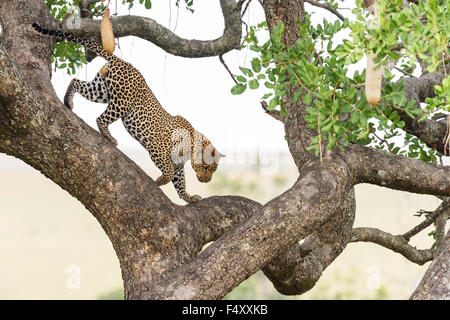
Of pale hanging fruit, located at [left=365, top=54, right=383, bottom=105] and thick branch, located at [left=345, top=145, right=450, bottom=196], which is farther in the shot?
thick branch, located at [left=345, top=145, right=450, bottom=196]

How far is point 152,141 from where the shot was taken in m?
4.73

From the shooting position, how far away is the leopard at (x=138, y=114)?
457 centimetres

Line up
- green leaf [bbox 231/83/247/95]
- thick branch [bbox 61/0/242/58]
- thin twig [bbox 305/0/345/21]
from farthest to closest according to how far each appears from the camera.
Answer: thin twig [bbox 305/0/345/21] < thick branch [bbox 61/0/242/58] < green leaf [bbox 231/83/247/95]

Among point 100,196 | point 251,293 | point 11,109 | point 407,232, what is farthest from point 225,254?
point 251,293

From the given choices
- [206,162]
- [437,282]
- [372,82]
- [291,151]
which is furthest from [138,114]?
[437,282]

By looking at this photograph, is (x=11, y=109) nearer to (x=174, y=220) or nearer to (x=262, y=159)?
(x=174, y=220)

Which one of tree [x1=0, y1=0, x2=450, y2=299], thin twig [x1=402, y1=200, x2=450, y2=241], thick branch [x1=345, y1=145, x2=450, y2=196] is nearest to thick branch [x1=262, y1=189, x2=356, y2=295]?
tree [x1=0, y1=0, x2=450, y2=299]

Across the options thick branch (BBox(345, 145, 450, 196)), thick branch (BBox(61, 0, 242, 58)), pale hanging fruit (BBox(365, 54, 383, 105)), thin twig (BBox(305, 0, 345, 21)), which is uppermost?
thin twig (BBox(305, 0, 345, 21))

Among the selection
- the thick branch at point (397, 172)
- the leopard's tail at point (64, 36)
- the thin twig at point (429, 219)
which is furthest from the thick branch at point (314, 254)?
the leopard's tail at point (64, 36)

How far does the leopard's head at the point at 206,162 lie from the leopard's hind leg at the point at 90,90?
0.87 metres

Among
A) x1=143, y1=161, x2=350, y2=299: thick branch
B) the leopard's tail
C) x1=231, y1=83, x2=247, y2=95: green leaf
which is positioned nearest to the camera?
x1=231, y1=83, x2=247, y2=95: green leaf

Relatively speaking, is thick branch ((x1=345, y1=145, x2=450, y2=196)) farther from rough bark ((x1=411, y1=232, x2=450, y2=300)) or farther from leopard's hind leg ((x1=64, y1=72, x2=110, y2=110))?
leopard's hind leg ((x1=64, y1=72, x2=110, y2=110))

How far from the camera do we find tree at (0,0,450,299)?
346 centimetres

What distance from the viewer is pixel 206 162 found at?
5070 mm
